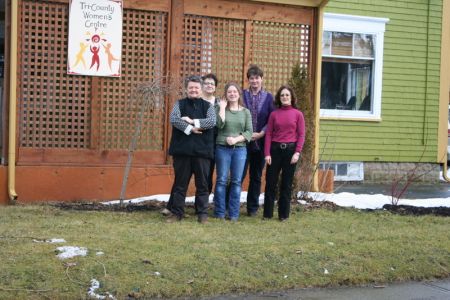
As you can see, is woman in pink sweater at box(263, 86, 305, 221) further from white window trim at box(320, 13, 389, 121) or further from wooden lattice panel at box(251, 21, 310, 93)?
white window trim at box(320, 13, 389, 121)

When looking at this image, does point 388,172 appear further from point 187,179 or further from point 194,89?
point 194,89

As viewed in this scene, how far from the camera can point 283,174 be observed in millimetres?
7703

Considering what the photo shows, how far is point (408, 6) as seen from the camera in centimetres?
1426

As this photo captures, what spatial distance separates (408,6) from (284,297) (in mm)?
10857

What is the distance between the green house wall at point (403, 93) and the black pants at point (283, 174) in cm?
630

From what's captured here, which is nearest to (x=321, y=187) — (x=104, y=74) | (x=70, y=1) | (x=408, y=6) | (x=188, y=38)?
(x=188, y=38)

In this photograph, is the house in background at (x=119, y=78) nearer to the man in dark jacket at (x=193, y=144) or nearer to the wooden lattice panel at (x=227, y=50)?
the wooden lattice panel at (x=227, y=50)

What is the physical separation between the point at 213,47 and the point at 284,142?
2.76m

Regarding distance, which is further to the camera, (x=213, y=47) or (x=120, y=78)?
(x=213, y=47)

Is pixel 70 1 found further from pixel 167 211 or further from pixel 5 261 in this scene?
pixel 5 261

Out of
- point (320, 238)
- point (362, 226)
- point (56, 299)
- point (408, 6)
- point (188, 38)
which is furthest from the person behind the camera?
point (408, 6)

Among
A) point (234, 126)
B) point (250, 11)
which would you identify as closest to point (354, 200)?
point (234, 126)

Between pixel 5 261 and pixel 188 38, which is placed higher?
pixel 188 38

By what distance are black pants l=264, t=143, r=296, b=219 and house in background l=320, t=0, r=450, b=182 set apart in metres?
6.11
